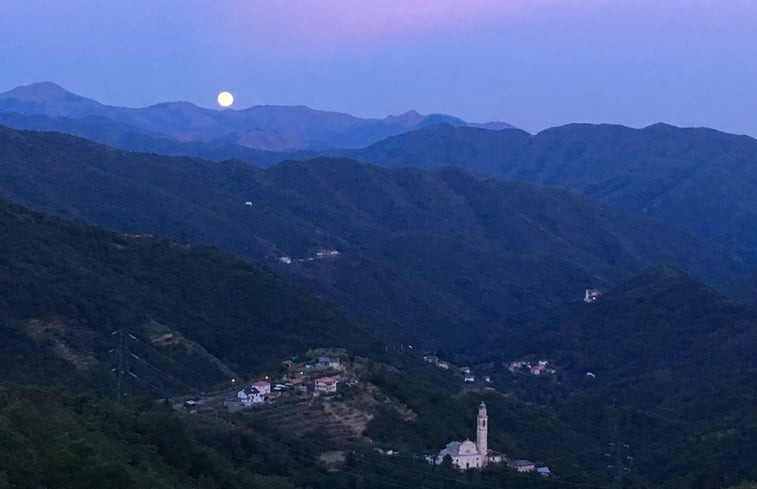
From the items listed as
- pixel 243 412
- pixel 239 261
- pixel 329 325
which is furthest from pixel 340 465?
pixel 239 261

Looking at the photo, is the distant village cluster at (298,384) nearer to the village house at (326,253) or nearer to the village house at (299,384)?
the village house at (299,384)

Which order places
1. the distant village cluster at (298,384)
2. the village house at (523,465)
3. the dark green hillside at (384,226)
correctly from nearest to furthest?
the village house at (523,465)
the distant village cluster at (298,384)
the dark green hillside at (384,226)

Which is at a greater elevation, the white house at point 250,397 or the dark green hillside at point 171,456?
the white house at point 250,397

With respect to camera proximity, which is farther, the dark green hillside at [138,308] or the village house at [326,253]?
the village house at [326,253]

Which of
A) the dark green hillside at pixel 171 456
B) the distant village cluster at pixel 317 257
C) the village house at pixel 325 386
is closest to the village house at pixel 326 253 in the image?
the distant village cluster at pixel 317 257

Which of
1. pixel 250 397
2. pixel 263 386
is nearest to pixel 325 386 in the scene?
pixel 263 386

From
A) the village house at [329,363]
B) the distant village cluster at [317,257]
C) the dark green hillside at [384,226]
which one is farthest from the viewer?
the distant village cluster at [317,257]

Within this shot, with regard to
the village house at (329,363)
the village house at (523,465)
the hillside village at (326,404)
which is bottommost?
the village house at (523,465)
